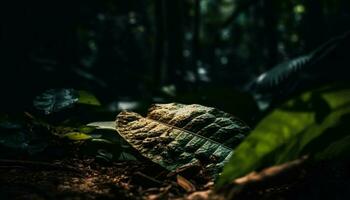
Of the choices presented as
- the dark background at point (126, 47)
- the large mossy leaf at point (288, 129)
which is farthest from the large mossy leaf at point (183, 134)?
the dark background at point (126, 47)

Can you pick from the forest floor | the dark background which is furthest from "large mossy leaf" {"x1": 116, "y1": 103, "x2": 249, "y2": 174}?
the dark background

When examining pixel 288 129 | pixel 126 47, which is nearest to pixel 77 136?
pixel 288 129

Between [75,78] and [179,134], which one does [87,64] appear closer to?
[75,78]

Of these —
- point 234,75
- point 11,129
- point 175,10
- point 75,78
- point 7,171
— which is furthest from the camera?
point 234,75

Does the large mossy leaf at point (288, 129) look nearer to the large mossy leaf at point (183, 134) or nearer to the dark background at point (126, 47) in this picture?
the large mossy leaf at point (183, 134)

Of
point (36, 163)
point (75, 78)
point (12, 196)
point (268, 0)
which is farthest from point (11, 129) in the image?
point (75, 78)

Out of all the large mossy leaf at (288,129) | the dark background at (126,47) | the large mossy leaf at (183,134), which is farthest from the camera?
the dark background at (126,47)
